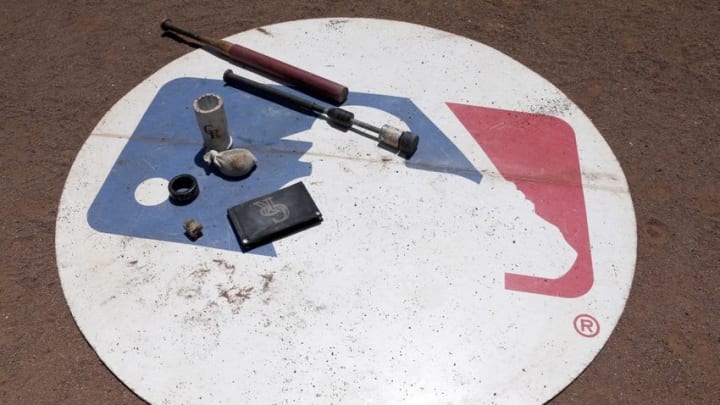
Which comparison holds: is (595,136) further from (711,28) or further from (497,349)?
(711,28)

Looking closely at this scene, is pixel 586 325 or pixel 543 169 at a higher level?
pixel 543 169

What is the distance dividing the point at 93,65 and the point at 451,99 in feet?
8.22

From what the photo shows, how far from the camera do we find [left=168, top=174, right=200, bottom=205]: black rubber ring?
9.09 ft

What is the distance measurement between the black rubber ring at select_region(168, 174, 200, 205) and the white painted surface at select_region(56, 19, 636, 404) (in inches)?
5.2

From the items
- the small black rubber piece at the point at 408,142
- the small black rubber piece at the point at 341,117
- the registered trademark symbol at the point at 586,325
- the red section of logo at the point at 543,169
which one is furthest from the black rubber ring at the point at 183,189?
the registered trademark symbol at the point at 586,325

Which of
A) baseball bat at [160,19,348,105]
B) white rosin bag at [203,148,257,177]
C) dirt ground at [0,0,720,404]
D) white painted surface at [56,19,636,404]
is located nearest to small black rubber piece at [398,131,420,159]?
white painted surface at [56,19,636,404]

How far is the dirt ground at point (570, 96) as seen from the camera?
2465 mm

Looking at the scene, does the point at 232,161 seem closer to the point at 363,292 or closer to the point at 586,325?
the point at 363,292

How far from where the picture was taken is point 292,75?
331 cm

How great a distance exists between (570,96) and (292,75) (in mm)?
1839

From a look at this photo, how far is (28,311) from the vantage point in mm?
2635

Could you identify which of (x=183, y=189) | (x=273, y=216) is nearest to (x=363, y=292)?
Result: (x=273, y=216)

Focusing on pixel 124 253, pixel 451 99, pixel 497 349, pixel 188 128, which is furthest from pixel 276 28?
pixel 497 349

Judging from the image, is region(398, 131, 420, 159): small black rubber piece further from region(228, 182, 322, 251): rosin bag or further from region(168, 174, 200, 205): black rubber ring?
region(168, 174, 200, 205): black rubber ring
